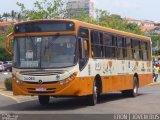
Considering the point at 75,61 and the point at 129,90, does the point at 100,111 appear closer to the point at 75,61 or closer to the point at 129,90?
the point at 75,61

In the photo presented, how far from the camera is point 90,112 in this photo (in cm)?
1673

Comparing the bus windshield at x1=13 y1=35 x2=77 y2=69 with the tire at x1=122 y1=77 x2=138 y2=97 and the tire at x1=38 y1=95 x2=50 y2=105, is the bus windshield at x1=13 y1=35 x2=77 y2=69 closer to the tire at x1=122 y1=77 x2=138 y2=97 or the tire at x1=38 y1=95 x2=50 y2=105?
the tire at x1=38 y1=95 x2=50 y2=105

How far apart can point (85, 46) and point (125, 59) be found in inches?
232

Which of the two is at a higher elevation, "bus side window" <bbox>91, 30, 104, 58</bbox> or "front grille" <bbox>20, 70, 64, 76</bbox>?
"bus side window" <bbox>91, 30, 104, 58</bbox>

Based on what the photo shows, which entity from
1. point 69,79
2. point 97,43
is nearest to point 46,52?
point 69,79

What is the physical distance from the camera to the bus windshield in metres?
17.9

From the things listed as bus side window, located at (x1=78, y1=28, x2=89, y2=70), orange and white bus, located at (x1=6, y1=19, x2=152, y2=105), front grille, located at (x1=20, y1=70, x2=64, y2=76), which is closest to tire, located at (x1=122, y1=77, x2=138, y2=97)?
orange and white bus, located at (x1=6, y1=19, x2=152, y2=105)

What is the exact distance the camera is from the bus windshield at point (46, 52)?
17891 mm

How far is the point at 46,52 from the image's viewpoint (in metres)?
18.0

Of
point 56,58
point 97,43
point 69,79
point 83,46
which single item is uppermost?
point 97,43

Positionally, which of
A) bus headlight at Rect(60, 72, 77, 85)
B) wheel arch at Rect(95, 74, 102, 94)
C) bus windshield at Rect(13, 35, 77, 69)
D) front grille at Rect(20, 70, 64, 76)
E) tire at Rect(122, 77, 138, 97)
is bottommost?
tire at Rect(122, 77, 138, 97)

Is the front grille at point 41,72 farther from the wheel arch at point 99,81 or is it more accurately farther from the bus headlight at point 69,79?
the wheel arch at point 99,81

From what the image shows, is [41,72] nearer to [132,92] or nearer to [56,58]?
[56,58]

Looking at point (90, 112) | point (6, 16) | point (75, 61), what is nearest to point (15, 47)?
point (75, 61)
